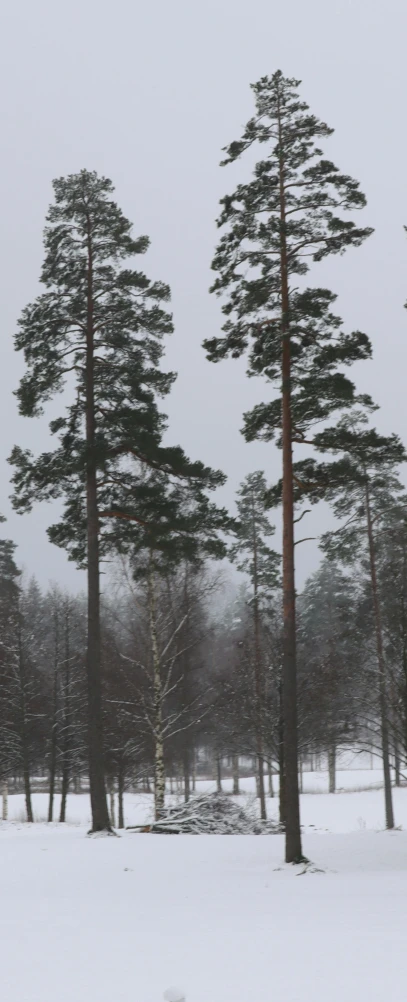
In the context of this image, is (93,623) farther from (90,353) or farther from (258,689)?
(258,689)

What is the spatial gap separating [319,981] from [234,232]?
1293cm

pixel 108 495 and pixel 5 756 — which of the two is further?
pixel 5 756

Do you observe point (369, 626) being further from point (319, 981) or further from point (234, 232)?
point (319, 981)

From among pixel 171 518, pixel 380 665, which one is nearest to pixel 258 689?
pixel 380 665

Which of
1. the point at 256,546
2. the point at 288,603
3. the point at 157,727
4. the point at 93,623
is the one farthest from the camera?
the point at 256,546

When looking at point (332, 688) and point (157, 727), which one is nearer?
point (157, 727)

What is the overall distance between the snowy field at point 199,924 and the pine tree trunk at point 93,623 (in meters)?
1.59

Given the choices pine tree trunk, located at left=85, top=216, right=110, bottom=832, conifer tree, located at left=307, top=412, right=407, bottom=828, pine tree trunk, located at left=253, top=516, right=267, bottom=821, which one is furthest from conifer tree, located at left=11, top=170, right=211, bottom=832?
pine tree trunk, located at left=253, top=516, right=267, bottom=821

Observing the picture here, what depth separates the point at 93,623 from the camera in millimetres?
17969

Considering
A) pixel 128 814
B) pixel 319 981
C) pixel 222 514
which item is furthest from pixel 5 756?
pixel 319 981

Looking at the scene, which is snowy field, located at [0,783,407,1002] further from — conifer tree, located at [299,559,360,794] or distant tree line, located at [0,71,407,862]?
conifer tree, located at [299,559,360,794]

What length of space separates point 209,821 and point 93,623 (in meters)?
6.41

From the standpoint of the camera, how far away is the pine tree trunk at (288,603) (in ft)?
45.4

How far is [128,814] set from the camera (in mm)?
41250
